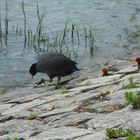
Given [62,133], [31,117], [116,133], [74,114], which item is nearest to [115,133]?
[116,133]

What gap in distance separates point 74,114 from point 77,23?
10756 mm

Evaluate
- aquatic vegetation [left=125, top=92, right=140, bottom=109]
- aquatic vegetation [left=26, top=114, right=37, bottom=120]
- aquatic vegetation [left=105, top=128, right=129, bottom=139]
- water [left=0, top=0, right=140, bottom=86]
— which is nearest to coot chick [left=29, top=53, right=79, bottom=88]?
water [left=0, top=0, right=140, bottom=86]

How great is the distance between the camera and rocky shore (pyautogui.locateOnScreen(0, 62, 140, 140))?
5.98m

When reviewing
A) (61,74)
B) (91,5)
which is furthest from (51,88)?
(91,5)

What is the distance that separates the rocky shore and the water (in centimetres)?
362

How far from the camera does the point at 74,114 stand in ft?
22.9

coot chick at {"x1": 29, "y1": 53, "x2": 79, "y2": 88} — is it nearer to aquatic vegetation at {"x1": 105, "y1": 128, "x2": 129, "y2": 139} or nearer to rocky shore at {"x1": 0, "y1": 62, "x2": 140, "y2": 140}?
rocky shore at {"x1": 0, "y1": 62, "x2": 140, "y2": 140}

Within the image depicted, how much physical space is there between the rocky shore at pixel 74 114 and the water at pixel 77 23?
362cm

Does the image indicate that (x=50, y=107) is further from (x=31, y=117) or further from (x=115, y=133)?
(x=115, y=133)

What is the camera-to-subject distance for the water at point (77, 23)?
45.2ft

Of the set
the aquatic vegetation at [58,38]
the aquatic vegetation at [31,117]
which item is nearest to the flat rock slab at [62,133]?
the aquatic vegetation at [31,117]

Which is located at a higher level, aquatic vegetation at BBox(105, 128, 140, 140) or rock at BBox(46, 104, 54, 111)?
aquatic vegetation at BBox(105, 128, 140, 140)

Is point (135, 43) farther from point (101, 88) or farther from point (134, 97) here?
point (134, 97)

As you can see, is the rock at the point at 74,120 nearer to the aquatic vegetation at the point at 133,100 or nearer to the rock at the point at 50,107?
the aquatic vegetation at the point at 133,100
